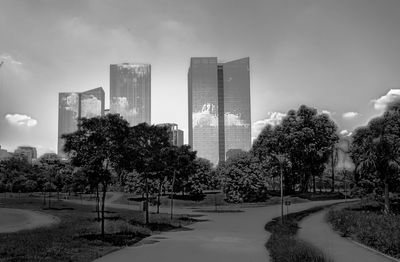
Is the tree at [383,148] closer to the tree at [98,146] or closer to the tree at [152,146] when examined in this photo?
the tree at [152,146]

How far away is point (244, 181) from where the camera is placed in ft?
178

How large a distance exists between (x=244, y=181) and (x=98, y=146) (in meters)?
38.7

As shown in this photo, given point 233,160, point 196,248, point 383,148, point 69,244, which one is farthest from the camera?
point 233,160

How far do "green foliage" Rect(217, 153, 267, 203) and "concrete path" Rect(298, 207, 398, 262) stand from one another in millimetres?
29023

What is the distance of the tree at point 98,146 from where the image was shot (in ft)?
57.7

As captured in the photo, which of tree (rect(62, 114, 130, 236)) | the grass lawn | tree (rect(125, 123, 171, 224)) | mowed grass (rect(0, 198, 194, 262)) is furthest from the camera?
tree (rect(125, 123, 171, 224))

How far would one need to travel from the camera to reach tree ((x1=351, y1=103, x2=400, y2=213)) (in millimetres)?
29422

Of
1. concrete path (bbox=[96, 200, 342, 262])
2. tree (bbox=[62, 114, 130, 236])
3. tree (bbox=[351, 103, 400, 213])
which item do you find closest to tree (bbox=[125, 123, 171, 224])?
concrete path (bbox=[96, 200, 342, 262])

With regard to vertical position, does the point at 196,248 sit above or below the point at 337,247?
above

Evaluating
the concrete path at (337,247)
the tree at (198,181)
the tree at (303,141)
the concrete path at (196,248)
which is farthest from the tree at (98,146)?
the tree at (303,141)

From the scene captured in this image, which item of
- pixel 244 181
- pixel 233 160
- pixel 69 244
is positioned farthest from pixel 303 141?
pixel 69 244

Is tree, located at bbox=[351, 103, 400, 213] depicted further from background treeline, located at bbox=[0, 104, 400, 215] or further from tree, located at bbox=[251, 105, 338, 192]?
tree, located at bbox=[251, 105, 338, 192]

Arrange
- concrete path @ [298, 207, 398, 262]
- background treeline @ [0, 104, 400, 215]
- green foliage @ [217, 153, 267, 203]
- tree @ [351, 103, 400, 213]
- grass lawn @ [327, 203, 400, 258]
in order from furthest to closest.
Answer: green foliage @ [217, 153, 267, 203], tree @ [351, 103, 400, 213], background treeline @ [0, 104, 400, 215], grass lawn @ [327, 203, 400, 258], concrete path @ [298, 207, 398, 262]

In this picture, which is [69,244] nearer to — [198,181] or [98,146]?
[98,146]
